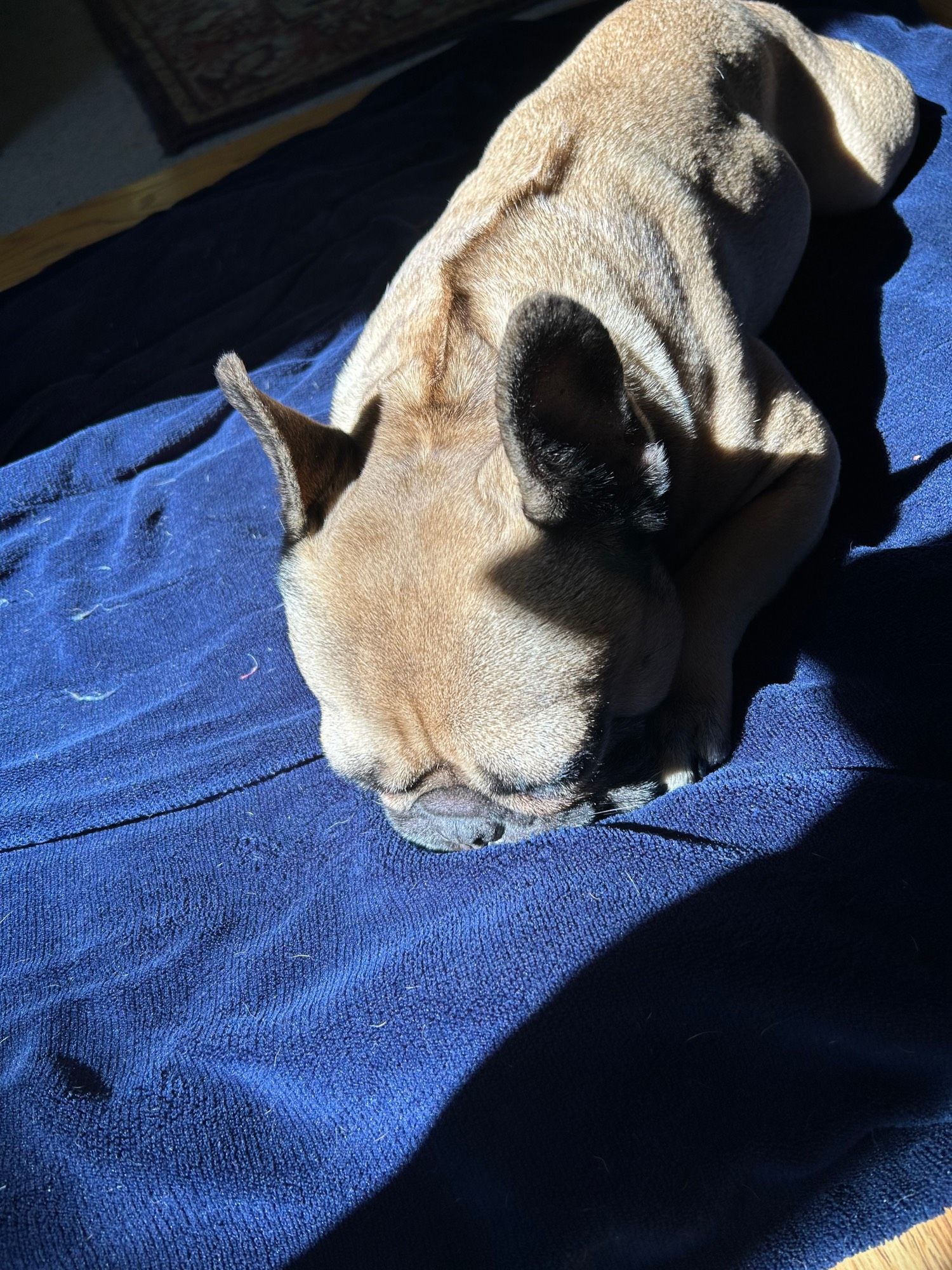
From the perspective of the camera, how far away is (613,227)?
2650 mm

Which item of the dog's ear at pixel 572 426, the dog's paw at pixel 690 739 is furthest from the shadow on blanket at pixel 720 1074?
the dog's ear at pixel 572 426

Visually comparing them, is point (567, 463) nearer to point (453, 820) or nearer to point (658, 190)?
point (453, 820)

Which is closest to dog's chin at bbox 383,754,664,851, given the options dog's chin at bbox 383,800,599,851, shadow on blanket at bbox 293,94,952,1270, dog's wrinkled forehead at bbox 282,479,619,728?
dog's chin at bbox 383,800,599,851

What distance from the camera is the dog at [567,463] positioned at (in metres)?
1.94

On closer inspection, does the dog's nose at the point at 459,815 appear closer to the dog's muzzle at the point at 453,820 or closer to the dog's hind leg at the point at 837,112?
the dog's muzzle at the point at 453,820

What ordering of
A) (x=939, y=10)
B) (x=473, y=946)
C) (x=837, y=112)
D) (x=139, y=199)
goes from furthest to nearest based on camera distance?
1. (x=139, y=199)
2. (x=939, y=10)
3. (x=837, y=112)
4. (x=473, y=946)

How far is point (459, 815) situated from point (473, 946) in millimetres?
298

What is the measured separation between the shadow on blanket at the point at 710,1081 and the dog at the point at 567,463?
42cm

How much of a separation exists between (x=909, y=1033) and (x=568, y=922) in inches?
27.9

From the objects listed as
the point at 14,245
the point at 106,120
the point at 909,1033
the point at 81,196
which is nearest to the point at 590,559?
the point at 909,1033

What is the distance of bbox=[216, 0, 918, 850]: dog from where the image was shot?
194 cm

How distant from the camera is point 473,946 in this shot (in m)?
2.19

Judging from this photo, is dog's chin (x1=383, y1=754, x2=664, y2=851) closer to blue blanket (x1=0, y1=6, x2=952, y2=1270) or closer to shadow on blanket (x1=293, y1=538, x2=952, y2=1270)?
blue blanket (x1=0, y1=6, x2=952, y2=1270)

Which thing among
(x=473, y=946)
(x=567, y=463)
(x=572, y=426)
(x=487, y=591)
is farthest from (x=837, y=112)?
(x=473, y=946)
